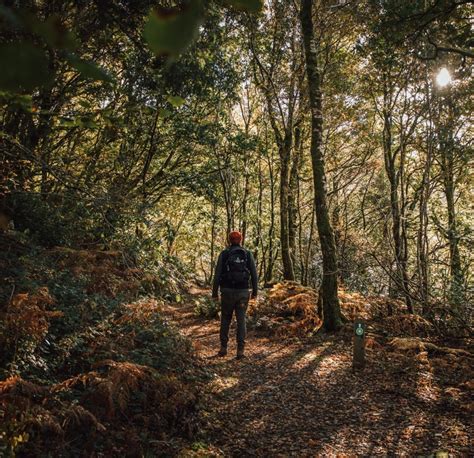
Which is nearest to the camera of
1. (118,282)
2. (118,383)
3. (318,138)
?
(118,383)

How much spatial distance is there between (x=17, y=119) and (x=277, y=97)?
9071 millimetres

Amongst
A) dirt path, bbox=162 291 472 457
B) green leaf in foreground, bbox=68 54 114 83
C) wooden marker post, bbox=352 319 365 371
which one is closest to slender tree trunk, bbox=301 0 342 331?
dirt path, bbox=162 291 472 457

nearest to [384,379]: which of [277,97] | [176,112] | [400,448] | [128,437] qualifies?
[400,448]

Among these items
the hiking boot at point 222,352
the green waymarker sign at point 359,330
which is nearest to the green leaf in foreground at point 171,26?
the green waymarker sign at point 359,330

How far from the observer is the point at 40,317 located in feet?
14.5

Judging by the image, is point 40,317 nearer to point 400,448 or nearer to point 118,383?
point 118,383

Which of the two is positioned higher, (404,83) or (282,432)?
(404,83)

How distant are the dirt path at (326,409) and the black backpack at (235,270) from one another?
1.45m

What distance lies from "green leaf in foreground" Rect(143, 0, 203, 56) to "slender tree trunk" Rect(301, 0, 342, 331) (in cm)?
882

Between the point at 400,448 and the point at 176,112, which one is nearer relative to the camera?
the point at 400,448

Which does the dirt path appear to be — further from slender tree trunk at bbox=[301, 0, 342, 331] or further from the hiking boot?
slender tree trunk at bbox=[301, 0, 342, 331]

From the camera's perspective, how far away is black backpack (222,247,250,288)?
7570mm

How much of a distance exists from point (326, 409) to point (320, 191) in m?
5.07

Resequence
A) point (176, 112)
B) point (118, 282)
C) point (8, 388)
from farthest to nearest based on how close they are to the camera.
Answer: point (176, 112) → point (118, 282) → point (8, 388)
